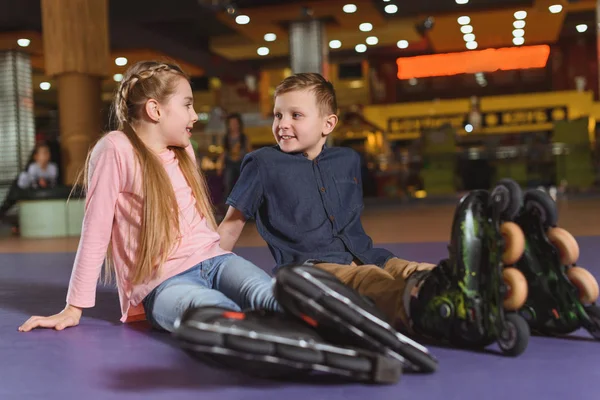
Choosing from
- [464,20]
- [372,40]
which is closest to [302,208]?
[464,20]

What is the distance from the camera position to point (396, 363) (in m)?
1.16

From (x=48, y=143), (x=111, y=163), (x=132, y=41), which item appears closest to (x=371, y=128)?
(x=132, y=41)

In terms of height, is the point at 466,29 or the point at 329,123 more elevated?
the point at 466,29

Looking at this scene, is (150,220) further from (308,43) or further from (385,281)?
(308,43)

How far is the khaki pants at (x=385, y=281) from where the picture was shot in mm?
1540

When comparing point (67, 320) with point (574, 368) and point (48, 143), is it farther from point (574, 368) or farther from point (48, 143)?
point (48, 143)

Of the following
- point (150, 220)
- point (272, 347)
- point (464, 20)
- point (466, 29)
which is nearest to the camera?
point (272, 347)

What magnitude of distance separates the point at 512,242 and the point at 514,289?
0.09 meters

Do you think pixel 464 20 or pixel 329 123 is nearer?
pixel 329 123

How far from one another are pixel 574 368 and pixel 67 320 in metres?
1.16

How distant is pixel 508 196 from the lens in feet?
4.41

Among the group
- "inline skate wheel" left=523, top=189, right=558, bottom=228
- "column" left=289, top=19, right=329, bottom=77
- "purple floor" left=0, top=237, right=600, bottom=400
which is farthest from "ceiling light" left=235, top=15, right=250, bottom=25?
"inline skate wheel" left=523, top=189, right=558, bottom=228

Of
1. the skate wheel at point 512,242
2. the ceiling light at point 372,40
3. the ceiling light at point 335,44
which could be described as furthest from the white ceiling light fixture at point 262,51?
the skate wheel at point 512,242

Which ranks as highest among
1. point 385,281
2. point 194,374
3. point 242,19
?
point 242,19
